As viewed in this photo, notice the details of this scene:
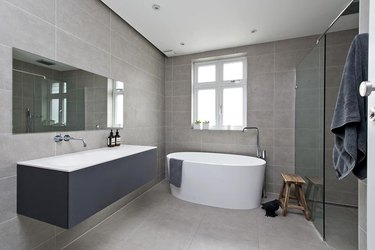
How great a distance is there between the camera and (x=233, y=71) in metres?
3.33

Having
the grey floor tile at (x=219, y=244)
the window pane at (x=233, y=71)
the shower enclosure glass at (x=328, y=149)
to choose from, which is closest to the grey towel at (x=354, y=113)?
the shower enclosure glass at (x=328, y=149)

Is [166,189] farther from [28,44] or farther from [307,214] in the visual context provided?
[28,44]

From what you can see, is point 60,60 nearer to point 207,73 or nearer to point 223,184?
point 223,184

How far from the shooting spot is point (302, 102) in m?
2.49

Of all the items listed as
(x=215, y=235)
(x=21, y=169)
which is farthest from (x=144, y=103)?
→ (x=215, y=235)

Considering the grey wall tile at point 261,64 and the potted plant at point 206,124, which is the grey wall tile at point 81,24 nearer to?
the potted plant at point 206,124

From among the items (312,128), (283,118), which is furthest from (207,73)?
(312,128)

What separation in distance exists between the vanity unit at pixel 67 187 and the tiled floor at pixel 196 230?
0.64m

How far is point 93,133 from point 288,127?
2.87 m

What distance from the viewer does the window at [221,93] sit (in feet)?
10.7

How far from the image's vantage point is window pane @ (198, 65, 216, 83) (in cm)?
347

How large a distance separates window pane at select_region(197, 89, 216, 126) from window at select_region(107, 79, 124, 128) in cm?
158

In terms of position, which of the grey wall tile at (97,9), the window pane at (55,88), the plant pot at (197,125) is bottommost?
the plant pot at (197,125)

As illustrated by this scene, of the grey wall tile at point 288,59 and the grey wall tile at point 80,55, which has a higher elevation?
the grey wall tile at point 288,59
